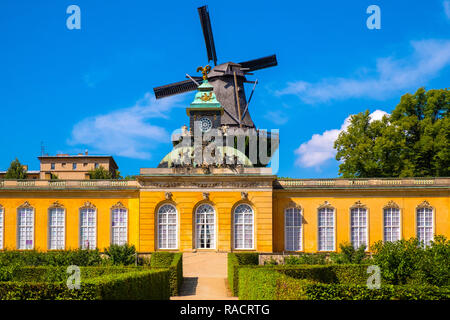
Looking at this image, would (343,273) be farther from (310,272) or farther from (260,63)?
(260,63)

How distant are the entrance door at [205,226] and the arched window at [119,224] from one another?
545cm

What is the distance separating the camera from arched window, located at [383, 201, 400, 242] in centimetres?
4038

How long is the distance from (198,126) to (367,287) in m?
27.8

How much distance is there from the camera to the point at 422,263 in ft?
85.7

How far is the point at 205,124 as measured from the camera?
44031mm

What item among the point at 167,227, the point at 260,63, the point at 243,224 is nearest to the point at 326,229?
the point at 243,224

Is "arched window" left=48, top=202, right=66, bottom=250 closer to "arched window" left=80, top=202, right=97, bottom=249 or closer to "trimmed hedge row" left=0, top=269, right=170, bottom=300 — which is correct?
"arched window" left=80, top=202, right=97, bottom=249

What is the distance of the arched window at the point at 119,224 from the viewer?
4097cm

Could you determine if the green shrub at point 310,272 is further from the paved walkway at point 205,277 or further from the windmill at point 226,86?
the windmill at point 226,86

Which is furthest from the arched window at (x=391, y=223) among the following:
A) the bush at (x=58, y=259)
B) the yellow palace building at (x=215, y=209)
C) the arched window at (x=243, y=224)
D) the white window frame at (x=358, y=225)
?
the bush at (x=58, y=259)

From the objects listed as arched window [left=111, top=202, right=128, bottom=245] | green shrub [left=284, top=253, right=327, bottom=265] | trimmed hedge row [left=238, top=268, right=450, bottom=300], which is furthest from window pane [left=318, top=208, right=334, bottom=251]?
trimmed hedge row [left=238, top=268, right=450, bottom=300]

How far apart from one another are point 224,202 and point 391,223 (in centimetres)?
1218

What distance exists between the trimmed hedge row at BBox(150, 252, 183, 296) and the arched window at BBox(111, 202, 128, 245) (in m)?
9.18
